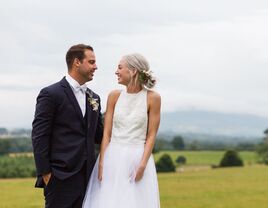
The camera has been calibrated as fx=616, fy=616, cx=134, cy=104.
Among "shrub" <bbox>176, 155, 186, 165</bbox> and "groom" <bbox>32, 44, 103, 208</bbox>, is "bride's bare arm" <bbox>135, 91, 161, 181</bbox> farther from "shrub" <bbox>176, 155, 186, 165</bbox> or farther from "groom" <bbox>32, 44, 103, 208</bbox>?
"shrub" <bbox>176, 155, 186, 165</bbox>

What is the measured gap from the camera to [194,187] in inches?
1297

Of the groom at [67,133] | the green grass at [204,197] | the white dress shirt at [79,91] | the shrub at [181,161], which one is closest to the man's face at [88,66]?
the groom at [67,133]

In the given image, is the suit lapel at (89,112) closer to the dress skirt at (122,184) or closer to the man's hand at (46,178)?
the dress skirt at (122,184)

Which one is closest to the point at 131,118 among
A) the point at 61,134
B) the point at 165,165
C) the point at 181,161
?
the point at 61,134

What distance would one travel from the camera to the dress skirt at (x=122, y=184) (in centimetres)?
739

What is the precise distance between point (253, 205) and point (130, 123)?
17.3m

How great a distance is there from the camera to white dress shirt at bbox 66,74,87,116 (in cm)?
733

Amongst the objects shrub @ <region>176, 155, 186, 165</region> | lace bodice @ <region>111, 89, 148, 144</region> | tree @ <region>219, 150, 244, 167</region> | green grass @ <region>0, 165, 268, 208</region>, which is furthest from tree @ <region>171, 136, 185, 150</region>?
lace bodice @ <region>111, 89, 148, 144</region>

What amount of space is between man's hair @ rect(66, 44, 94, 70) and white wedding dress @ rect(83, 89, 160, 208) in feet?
2.39

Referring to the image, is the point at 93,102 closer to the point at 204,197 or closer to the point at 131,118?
the point at 131,118

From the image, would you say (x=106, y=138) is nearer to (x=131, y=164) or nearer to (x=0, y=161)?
(x=131, y=164)

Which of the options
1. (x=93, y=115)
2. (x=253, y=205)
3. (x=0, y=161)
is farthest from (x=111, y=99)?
(x=0, y=161)

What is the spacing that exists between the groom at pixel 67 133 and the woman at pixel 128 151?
6.8 inches

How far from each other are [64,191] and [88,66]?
4.96 ft
